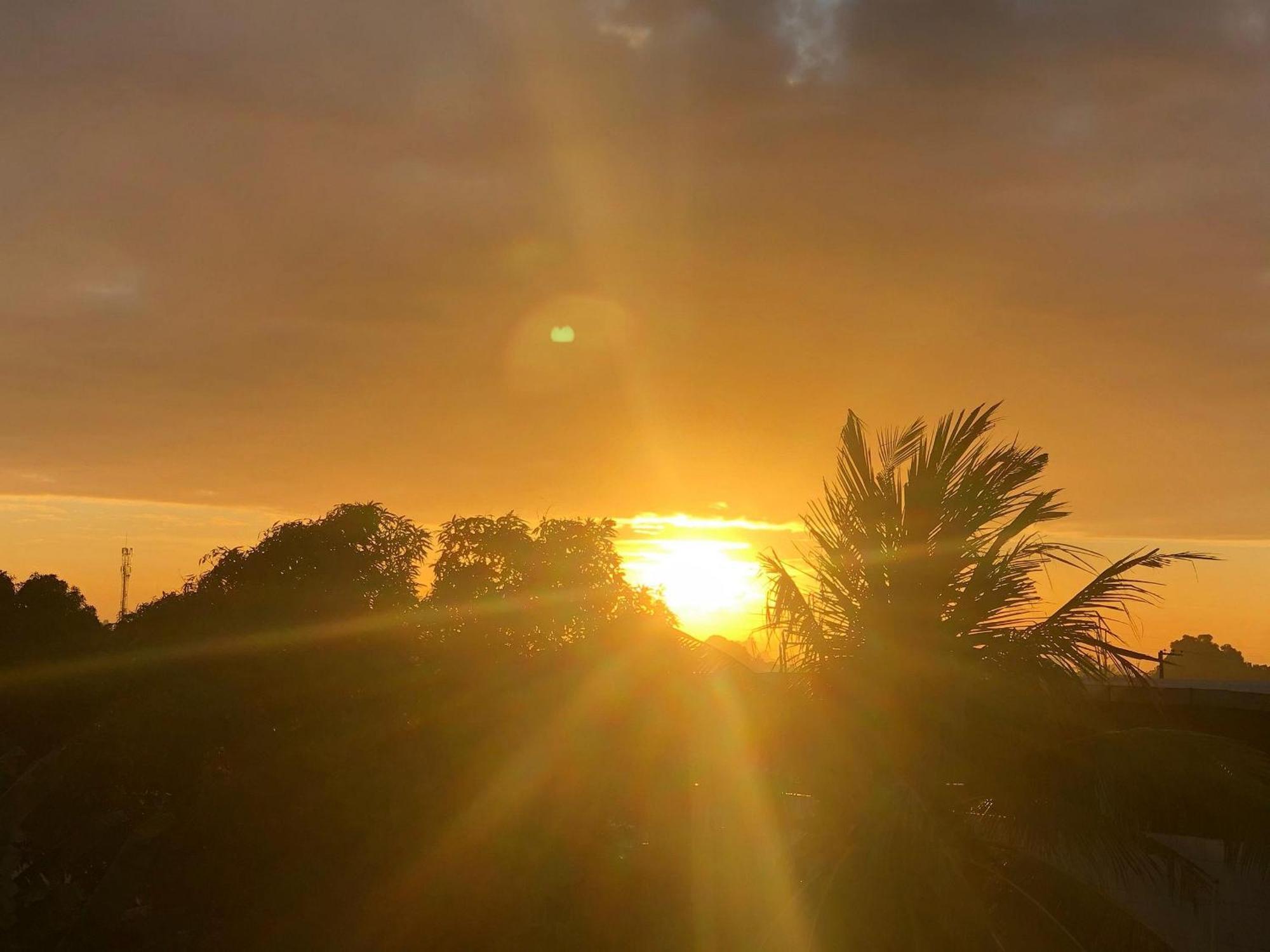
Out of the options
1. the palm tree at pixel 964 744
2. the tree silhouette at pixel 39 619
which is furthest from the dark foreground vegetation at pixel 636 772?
the tree silhouette at pixel 39 619

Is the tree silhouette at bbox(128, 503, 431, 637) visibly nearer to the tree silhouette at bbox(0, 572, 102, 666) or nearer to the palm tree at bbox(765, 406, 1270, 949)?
the tree silhouette at bbox(0, 572, 102, 666)

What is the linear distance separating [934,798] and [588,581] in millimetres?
17929

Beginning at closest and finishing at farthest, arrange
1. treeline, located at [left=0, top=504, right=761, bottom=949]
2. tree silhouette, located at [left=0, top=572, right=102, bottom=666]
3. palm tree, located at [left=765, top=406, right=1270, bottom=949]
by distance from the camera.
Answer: palm tree, located at [left=765, top=406, right=1270, bottom=949]
treeline, located at [left=0, top=504, right=761, bottom=949]
tree silhouette, located at [left=0, top=572, right=102, bottom=666]

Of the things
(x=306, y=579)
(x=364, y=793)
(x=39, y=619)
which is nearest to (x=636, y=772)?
(x=364, y=793)

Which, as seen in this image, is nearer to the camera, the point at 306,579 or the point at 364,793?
the point at 364,793

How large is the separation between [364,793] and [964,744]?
30.1 ft

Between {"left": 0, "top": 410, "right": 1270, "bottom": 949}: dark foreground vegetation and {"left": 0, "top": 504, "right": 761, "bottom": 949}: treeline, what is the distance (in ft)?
0.16

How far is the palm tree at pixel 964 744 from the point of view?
10.6m

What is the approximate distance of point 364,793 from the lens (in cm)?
1653

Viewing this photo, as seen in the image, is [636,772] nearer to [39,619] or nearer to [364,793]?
[364,793]

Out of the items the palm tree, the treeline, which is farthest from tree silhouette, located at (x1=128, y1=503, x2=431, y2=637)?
the palm tree

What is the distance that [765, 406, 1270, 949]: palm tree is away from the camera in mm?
10562

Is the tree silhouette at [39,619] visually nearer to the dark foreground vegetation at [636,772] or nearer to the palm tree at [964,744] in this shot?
the dark foreground vegetation at [636,772]

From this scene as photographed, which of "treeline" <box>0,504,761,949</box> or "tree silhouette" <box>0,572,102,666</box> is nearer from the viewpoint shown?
"treeline" <box>0,504,761,949</box>
